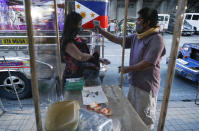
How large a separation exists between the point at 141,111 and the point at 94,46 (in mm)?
1802

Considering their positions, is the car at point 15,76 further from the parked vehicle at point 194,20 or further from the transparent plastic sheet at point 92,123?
the parked vehicle at point 194,20

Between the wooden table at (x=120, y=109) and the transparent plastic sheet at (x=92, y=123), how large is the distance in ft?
0.56

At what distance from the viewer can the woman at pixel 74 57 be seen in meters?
1.60

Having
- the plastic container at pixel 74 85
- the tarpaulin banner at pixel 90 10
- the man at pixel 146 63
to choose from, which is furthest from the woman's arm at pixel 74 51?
the tarpaulin banner at pixel 90 10

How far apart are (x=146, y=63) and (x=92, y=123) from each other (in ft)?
3.00

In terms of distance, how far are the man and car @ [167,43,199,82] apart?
9.81 feet

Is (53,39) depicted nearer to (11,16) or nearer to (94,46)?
(94,46)

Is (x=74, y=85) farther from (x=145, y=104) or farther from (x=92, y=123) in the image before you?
(x=145, y=104)

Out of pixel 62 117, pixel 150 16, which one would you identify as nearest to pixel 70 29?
pixel 150 16

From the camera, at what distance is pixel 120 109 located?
1.13m

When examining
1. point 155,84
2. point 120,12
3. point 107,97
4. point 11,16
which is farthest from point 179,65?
point 120,12

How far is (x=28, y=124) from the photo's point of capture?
2.34 meters

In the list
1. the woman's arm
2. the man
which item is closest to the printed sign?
the woman's arm

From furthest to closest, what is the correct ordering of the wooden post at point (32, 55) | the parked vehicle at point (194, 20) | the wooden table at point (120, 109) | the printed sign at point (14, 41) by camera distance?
1. the parked vehicle at point (194, 20)
2. the printed sign at point (14, 41)
3. the wooden table at point (120, 109)
4. the wooden post at point (32, 55)
